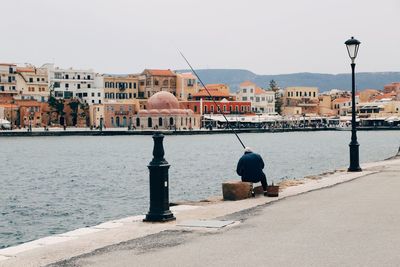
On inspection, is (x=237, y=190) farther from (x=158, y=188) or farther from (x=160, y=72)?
Answer: (x=160, y=72)

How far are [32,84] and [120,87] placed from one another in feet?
72.6

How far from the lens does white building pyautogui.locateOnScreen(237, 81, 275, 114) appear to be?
6762 inches

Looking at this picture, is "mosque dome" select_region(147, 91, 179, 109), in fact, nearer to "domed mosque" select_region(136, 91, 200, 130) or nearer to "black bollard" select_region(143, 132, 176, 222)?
"domed mosque" select_region(136, 91, 200, 130)

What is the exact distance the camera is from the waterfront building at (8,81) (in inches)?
5251

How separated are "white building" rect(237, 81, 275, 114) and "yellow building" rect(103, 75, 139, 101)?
2712 centimetres

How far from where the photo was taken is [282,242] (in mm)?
9062

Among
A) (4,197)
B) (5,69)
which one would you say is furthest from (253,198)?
(5,69)

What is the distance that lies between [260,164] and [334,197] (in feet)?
5.50

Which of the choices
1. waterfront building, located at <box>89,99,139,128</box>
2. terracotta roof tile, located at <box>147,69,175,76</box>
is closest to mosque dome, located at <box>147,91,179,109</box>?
waterfront building, located at <box>89,99,139,128</box>

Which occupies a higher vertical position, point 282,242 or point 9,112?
point 9,112

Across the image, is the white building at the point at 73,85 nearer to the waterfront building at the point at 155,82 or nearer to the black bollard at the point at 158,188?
A: the waterfront building at the point at 155,82

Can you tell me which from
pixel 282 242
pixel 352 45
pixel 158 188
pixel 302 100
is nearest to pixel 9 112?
pixel 302 100

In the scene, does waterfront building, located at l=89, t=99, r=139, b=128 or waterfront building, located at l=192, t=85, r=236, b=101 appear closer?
waterfront building, located at l=89, t=99, r=139, b=128

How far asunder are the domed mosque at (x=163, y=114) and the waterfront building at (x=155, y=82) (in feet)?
49.5
